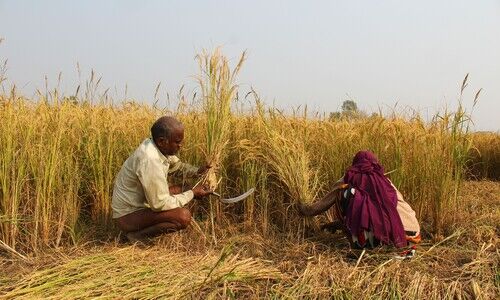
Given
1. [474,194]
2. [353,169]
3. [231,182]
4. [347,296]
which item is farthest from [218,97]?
[474,194]

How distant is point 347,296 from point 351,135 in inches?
74.9

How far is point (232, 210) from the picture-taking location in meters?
4.07

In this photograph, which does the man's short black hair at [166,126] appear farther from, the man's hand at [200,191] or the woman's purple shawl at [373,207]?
the woman's purple shawl at [373,207]

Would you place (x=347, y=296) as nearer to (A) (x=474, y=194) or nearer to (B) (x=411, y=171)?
(B) (x=411, y=171)

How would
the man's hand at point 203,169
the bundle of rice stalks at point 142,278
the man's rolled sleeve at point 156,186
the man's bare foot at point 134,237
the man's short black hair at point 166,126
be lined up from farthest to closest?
the man's hand at point 203,169
the man's bare foot at point 134,237
the man's short black hair at point 166,126
the man's rolled sleeve at point 156,186
the bundle of rice stalks at point 142,278

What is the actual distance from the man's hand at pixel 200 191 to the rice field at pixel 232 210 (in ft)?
0.80

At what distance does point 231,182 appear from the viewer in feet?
13.6

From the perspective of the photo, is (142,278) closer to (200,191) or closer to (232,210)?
(200,191)

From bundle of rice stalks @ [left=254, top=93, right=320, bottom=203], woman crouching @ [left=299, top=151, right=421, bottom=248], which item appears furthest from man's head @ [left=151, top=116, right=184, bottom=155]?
woman crouching @ [left=299, top=151, right=421, bottom=248]

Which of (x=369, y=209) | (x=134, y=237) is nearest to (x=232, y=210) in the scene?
(x=134, y=237)

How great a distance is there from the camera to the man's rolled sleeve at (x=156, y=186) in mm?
3312

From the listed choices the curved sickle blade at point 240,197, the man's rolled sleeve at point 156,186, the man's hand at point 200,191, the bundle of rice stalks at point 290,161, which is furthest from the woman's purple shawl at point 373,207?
the man's rolled sleeve at point 156,186

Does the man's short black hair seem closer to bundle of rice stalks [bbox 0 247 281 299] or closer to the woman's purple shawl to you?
bundle of rice stalks [bbox 0 247 281 299]

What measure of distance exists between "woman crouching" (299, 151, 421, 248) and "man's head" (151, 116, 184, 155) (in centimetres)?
119
